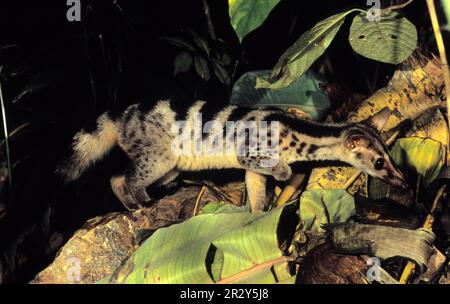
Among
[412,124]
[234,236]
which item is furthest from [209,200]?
[412,124]

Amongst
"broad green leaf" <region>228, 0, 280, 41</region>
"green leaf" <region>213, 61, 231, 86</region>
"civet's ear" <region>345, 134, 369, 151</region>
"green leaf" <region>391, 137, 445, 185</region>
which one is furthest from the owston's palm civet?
"broad green leaf" <region>228, 0, 280, 41</region>

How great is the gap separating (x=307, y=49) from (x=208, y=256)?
1053mm

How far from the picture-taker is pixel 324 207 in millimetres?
3125

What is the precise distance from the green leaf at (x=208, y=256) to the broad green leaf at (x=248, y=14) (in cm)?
81

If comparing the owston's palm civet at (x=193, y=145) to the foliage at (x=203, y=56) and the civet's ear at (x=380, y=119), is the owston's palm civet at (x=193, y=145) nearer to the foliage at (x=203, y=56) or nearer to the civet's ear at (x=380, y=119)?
the civet's ear at (x=380, y=119)

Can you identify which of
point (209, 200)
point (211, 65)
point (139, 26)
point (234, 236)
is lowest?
point (209, 200)

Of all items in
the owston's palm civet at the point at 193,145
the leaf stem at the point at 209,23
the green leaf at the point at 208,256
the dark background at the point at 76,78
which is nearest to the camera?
the green leaf at the point at 208,256

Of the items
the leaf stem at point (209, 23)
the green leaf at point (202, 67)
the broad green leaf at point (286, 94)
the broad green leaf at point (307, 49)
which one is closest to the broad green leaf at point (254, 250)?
the broad green leaf at point (307, 49)

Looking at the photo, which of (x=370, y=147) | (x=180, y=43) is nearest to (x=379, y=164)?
(x=370, y=147)

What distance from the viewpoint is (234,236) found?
9.22ft

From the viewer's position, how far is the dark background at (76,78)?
426 cm

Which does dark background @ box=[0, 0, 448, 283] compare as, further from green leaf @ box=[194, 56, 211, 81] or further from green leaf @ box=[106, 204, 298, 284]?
green leaf @ box=[106, 204, 298, 284]

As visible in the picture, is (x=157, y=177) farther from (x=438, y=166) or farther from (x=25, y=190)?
(x=438, y=166)
